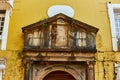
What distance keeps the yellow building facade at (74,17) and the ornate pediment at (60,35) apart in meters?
0.43

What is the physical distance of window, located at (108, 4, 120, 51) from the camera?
42.3 ft

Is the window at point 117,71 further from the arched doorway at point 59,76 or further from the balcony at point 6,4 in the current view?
the balcony at point 6,4

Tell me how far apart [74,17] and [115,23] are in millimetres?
1853

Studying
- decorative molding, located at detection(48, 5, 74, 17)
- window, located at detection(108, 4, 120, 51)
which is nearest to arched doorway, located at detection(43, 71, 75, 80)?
window, located at detection(108, 4, 120, 51)

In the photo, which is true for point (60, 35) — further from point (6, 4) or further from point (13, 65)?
point (6, 4)

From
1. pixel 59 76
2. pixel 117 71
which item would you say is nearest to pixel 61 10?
pixel 59 76

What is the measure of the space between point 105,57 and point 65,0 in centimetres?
331

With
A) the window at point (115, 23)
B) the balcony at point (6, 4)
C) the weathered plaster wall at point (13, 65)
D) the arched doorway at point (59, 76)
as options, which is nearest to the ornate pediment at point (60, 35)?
the weathered plaster wall at point (13, 65)

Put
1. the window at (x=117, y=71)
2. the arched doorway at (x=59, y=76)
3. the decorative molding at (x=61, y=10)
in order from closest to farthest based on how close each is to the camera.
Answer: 1. the window at (x=117, y=71)
2. the arched doorway at (x=59, y=76)
3. the decorative molding at (x=61, y=10)

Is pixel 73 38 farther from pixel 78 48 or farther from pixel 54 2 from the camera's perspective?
pixel 54 2

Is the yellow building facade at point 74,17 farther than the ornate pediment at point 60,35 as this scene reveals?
A: No

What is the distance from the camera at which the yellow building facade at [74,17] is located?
12.4 m

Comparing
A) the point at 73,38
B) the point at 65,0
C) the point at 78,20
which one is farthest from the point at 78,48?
the point at 65,0

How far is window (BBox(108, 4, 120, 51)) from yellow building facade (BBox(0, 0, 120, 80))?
15 centimetres
